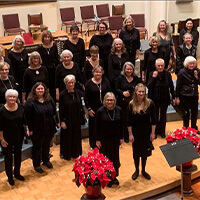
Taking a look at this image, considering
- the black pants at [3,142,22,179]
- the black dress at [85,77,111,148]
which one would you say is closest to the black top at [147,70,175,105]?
the black dress at [85,77,111,148]

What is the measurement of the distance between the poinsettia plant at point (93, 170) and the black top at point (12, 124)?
93 cm

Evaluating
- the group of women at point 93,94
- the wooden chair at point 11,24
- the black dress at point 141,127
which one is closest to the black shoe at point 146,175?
the group of women at point 93,94

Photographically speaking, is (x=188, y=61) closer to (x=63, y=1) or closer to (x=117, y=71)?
(x=117, y=71)

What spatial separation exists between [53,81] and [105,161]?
2.20 metres

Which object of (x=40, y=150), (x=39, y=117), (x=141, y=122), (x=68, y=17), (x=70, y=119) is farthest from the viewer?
(x=68, y=17)

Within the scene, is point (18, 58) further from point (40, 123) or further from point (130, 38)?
point (130, 38)

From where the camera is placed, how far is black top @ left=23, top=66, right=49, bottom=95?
564 centimetres

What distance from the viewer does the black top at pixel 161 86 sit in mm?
5906

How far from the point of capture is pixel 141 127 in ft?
16.5

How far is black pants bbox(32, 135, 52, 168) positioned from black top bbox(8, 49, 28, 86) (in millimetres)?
1134

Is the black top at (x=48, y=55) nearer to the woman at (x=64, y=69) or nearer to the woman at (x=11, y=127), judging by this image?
the woman at (x=64, y=69)

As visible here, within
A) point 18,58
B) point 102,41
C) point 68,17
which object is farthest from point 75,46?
point 68,17

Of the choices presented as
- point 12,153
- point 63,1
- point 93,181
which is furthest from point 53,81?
point 63,1

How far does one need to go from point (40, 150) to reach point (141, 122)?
1313 millimetres
